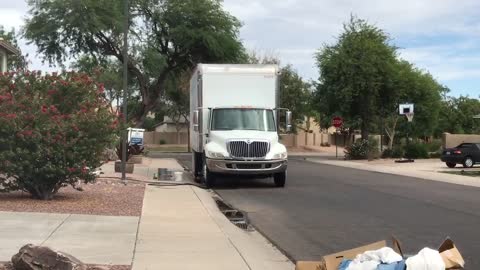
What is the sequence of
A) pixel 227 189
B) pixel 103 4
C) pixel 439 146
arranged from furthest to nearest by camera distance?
pixel 439 146, pixel 103 4, pixel 227 189

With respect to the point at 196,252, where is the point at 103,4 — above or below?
above

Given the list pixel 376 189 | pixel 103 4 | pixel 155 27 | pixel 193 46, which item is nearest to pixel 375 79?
pixel 193 46

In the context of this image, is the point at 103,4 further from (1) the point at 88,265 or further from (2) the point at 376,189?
(1) the point at 88,265

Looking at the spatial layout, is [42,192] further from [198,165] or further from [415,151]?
[415,151]

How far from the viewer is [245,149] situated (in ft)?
62.1

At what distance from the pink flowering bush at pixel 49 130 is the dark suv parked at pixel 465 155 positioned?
82.2 ft

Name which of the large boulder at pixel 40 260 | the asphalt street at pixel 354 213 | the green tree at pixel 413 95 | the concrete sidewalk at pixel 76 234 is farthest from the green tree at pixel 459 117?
the large boulder at pixel 40 260

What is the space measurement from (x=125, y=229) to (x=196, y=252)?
211 cm

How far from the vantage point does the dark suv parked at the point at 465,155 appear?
34.2 meters

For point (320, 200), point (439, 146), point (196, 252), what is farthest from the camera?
point (439, 146)

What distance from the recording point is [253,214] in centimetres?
1338

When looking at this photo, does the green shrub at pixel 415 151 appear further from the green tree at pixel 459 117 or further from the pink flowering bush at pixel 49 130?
the pink flowering bush at pixel 49 130

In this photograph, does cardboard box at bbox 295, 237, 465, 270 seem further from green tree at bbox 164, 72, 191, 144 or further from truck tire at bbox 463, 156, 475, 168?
green tree at bbox 164, 72, 191, 144

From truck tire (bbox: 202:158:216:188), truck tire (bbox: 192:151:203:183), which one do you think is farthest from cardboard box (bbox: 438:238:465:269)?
truck tire (bbox: 192:151:203:183)
